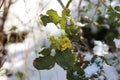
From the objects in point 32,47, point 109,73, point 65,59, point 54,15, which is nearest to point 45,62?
point 65,59

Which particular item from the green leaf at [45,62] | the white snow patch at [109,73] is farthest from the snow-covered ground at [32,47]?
the green leaf at [45,62]

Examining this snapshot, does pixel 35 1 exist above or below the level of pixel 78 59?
above

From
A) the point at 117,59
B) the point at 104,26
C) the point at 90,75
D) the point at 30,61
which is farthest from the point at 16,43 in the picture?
the point at 90,75

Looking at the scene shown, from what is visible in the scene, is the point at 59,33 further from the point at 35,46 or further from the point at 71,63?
the point at 35,46

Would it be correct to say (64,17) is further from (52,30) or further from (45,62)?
(45,62)

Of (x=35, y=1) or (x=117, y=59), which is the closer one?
(x=117, y=59)

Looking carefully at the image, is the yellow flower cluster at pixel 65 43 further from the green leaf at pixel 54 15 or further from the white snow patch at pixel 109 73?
the white snow patch at pixel 109 73

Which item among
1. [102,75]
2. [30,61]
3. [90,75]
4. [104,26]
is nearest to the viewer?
[90,75]
